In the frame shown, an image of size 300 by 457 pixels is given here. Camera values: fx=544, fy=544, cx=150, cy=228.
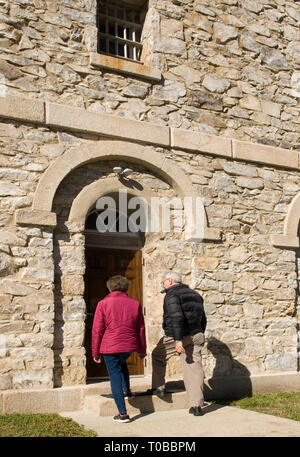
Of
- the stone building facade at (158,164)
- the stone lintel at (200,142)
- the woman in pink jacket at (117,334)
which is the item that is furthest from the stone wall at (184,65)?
the woman in pink jacket at (117,334)

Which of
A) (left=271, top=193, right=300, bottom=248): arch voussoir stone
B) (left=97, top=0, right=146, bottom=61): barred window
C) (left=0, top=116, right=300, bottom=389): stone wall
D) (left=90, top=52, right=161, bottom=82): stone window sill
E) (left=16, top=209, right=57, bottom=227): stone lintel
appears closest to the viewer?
(left=0, top=116, right=300, bottom=389): stone wall

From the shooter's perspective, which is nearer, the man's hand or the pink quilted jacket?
the pink quilted jacket

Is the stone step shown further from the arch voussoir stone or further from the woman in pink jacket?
the arch voussoir stone

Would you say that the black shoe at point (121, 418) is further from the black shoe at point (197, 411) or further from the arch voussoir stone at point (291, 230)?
the arch voussoir stone at point (291, 230)

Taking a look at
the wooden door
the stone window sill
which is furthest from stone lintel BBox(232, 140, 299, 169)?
the wooden door

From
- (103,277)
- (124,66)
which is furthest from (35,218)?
(124,66)

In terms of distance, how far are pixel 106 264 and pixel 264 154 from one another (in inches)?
124

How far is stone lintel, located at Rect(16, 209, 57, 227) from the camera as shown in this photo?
21.8 feet

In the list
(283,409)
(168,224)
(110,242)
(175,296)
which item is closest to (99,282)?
(110,242)

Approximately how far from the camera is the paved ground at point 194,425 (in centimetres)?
523

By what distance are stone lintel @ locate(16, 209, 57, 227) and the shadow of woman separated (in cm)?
287

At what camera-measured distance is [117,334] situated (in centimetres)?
568

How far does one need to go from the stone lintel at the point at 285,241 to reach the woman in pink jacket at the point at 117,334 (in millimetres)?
3504

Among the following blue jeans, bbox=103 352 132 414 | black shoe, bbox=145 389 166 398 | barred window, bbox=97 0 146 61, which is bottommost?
black shoe, bbox=145 389 166 398
